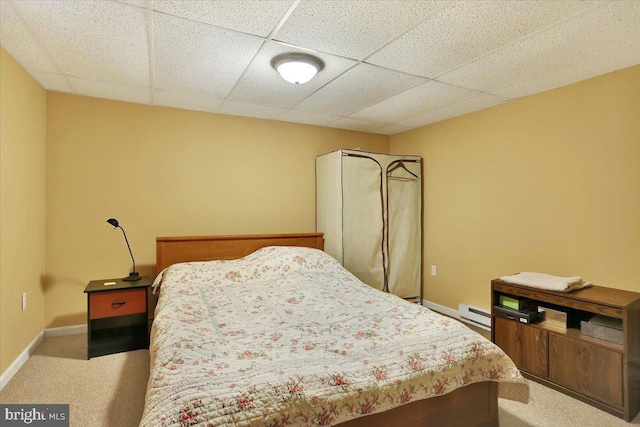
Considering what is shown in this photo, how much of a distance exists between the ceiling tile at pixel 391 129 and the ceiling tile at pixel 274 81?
136 cm

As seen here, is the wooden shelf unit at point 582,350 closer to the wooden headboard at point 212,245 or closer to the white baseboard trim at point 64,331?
the wooden headboard at point 212,245

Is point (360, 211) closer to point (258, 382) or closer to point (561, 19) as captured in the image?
point (561, 19)

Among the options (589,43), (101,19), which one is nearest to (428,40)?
(589,43)

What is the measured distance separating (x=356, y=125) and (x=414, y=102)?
986mm

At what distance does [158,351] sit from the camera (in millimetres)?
1521

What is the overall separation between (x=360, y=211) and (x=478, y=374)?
223 centimetres

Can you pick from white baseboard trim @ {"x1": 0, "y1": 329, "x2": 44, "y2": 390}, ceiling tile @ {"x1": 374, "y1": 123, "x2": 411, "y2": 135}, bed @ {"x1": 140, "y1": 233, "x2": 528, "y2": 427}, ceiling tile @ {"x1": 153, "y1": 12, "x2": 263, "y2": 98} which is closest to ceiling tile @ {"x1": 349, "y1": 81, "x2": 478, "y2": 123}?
ceiling tile @ {"x1": 374, "y1": 123, "x2": 411, "y2": 135}

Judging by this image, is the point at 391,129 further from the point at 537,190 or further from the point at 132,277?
the point at 132,277

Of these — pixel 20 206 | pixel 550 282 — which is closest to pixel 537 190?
pixel 550 282

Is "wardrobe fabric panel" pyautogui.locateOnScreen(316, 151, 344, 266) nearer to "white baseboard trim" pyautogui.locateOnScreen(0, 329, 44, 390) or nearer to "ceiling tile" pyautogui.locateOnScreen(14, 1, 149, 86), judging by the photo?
"ceiling tile" pyautogui.locateOnScreen(14, 1, 149, 86)

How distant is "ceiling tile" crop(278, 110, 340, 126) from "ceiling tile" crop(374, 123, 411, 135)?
0.72 meters

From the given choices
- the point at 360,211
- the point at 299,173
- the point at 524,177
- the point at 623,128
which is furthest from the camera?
the point at 299,173

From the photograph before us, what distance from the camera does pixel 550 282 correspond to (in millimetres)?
2330

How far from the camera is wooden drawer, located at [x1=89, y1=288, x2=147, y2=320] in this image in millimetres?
2613
